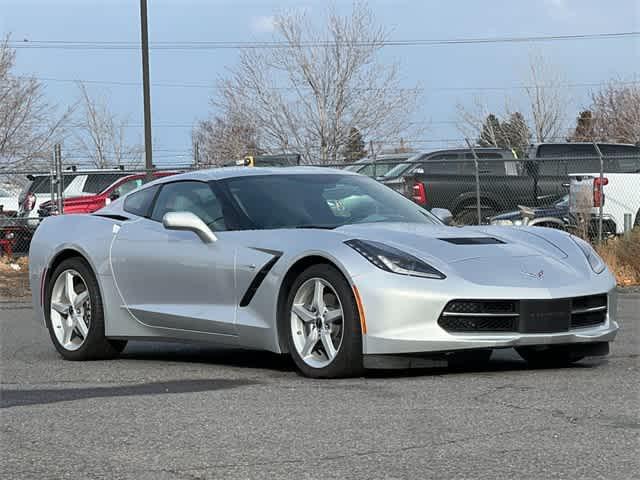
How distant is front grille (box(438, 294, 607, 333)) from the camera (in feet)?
22.8

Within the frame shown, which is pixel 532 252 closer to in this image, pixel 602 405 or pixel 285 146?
pixel 602 405

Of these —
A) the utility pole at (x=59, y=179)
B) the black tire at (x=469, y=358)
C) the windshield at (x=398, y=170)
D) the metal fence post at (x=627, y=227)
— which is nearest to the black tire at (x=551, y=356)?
the black tire at (x=469, y=358)

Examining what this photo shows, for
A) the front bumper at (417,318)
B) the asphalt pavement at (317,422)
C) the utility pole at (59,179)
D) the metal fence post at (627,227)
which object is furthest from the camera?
the utility pole at (59,179)

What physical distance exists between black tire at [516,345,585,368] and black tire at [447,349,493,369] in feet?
0.79

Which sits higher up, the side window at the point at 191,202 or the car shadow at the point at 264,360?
the side window at the point at 191,202

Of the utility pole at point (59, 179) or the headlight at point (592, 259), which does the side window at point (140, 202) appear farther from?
the utility pole at point (59, 179)

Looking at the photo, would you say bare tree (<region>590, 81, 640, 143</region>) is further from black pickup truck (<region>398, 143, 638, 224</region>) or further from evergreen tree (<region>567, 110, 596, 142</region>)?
black pickup truck (<region>398, 143, 638, 224</region>)

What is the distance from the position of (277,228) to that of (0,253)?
14566mm

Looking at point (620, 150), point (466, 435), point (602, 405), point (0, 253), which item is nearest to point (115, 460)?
point (466, 435)

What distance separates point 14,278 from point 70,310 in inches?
359

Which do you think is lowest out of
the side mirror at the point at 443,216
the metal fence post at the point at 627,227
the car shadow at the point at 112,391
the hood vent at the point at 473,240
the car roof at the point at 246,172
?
the car shadow at the point at 112,391

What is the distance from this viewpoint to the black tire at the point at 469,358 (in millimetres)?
7111

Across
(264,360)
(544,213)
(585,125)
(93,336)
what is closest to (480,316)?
(264,360)

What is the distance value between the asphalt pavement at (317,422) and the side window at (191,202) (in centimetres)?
96
